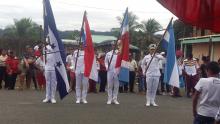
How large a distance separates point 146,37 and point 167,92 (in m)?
33.3

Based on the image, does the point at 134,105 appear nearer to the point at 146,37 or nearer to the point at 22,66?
the point at 22,66

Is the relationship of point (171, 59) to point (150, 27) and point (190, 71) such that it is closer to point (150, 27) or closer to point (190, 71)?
point (190, 71)

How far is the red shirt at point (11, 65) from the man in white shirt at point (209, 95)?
15.2 metres

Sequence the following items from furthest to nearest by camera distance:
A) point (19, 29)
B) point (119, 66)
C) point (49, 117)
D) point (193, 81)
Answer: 1. point (19, 29)
2. point (193, 81)
3. point (119, 66)
4. point (49, 117)

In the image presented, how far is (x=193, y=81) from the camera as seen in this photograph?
19953 mm

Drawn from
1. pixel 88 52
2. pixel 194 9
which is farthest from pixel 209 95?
pixel 88 52

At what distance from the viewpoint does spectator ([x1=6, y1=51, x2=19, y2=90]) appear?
20969 mm

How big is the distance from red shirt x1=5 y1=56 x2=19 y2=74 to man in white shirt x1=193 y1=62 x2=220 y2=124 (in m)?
15.2

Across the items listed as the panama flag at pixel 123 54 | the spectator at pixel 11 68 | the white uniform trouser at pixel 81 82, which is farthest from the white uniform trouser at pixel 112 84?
the spectator at pixel 11 68

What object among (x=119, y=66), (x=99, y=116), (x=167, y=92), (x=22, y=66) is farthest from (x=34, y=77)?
(x=99, y=116)

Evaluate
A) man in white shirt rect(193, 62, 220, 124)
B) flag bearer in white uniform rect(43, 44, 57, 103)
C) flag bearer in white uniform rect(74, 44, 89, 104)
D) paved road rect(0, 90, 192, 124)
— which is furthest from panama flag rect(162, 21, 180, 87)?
man in white shirt rect(193, 62, 220, 124)

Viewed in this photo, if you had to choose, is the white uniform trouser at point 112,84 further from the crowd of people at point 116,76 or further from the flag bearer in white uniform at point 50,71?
the flag bearer in white uniform at point 50,71

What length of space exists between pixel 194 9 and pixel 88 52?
1195cm

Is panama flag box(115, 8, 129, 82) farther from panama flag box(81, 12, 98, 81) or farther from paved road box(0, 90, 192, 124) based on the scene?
paved road box(0, 90, 192, 124)
